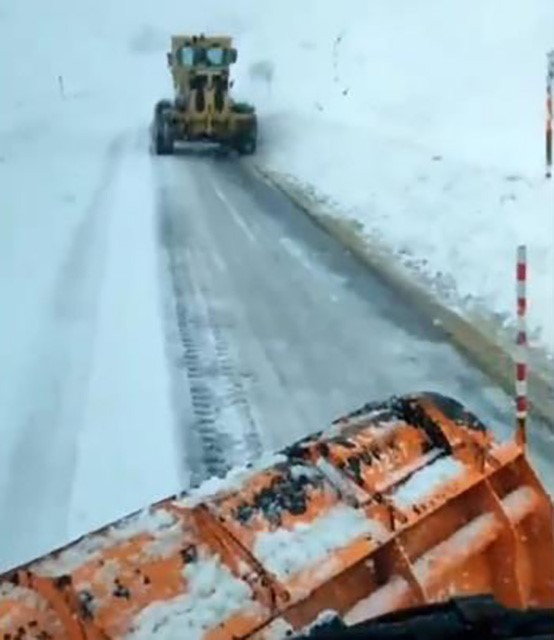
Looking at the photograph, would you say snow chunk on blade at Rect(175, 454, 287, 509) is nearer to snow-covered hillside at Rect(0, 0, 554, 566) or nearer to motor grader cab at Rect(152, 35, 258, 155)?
snow-covered hillside at Rect(0, 0, 554, 566)

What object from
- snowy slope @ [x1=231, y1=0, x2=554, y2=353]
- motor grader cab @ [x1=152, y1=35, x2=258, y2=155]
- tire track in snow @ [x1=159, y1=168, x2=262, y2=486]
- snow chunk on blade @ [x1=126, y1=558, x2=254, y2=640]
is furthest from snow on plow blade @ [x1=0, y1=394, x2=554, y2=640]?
motor grader cab @ [x1=152, y1=35, x2=258, y2=155]

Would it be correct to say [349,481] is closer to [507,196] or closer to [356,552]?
Result: [356,552]

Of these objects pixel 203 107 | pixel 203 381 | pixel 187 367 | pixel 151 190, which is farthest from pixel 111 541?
pixel 203 107

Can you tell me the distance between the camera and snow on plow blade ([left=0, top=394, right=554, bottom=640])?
3.33 metres

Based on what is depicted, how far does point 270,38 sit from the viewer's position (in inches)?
2062

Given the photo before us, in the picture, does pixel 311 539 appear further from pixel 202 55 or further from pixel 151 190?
pixel 202 55

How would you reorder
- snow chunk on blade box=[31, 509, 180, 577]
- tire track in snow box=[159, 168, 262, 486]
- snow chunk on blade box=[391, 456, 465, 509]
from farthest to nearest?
tire track in snow box=[159, 168, 262, 486], snow chunk on blade box=[391, 456, 465, 509], snow chunk on blade box=[31, 509, 180, 577]

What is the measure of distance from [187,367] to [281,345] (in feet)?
2.66

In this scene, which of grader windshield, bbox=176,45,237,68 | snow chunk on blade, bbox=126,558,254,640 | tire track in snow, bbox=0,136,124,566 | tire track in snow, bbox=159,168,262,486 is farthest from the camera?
grader windshield, bbox=176,45,237,68

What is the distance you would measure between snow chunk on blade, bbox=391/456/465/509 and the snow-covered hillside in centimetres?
210

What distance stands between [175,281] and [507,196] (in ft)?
15.6

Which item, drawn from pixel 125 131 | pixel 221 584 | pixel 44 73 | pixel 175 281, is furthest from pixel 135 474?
pixel 44 73

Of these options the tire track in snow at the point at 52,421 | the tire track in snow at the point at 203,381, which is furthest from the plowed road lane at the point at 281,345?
the tire track in snow at the point at 52,421

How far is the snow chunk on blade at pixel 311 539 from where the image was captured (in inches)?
139
